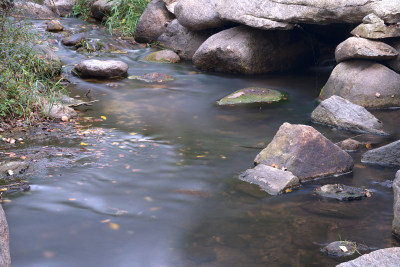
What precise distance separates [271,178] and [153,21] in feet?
27.1

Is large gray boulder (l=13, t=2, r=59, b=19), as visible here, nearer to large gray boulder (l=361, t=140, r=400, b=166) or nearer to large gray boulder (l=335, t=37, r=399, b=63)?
large gray boulder (l=335, t=37, r=399, b=63)

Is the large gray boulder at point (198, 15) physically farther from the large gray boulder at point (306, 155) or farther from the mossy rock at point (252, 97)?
the large gray boulder at point (306, 155)

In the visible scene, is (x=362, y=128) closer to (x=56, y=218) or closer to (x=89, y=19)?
(x=56, y=218)

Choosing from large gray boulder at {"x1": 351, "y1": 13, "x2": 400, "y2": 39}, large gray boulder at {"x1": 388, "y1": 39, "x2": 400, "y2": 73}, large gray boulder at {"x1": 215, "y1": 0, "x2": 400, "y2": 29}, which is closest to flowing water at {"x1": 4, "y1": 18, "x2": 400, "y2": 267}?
large gray boulder at {"x1": 388, "y1": 39, "x2": 400, "y2": 73}

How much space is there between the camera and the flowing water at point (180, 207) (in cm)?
364

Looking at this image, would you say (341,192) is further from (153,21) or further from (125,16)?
(125,16)

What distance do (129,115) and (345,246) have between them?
435 centimetres

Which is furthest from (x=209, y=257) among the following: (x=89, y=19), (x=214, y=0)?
(x=89, y=19)

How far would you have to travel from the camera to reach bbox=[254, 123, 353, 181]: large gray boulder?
16.4 ft

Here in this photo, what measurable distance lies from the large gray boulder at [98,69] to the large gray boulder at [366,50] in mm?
4176

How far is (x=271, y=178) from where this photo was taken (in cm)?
481

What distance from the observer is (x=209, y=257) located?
11.8 feet

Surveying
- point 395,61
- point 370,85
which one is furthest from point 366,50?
point 395,61

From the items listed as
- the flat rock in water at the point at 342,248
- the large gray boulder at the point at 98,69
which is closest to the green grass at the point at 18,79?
the large gray boulder at the point at 98,69
